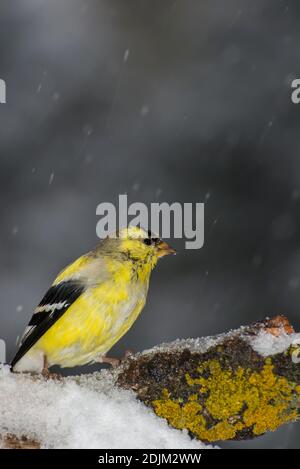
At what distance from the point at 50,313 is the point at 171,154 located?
118 inches

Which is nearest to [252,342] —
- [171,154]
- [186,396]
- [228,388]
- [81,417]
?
[228,388]

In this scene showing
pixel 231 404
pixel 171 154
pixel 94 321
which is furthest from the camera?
pixel 171 154

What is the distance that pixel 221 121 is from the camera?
646cm

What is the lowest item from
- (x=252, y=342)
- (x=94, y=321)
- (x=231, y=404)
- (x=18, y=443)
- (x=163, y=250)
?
(x=18, y=443)

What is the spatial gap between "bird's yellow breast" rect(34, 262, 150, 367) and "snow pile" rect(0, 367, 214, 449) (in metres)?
0.78

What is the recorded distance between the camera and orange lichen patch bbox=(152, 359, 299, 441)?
2.58 m

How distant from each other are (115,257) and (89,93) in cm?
336

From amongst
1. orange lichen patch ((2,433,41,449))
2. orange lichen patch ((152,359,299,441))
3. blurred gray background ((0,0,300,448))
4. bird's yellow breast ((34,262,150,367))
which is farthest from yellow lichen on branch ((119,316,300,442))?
blurred gray background ((0,0,300,448))

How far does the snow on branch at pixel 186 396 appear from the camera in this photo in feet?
8.13

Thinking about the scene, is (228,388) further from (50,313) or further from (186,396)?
(50,313)

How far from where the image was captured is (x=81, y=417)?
8.06ft
